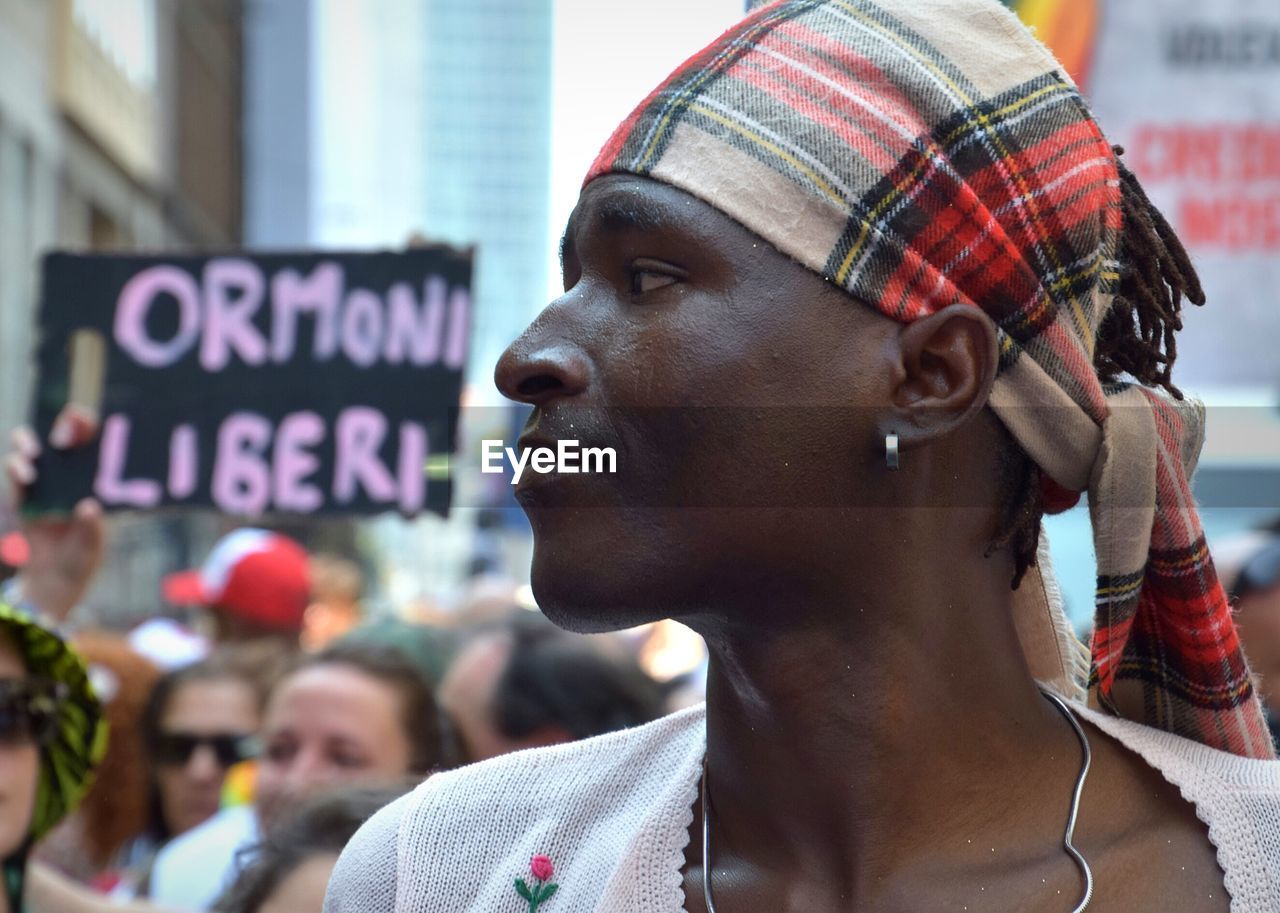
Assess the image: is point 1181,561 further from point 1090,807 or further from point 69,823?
point 69,823

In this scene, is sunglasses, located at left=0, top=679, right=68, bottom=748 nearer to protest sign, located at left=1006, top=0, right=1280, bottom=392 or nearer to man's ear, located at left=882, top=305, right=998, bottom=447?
man's ear, located at left=882, top=305, right=998, bottom=447

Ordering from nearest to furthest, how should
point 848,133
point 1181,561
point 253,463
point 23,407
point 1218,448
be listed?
point 848,133 → point 1181,561 → point 1218,448 → point 253,463 → point 23,407

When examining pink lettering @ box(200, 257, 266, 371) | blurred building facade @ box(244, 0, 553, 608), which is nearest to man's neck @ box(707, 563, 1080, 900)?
blurred building facade @ box(244, 0, 553, 608)

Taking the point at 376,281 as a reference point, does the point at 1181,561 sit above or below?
below

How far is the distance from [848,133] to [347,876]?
0.89 metres

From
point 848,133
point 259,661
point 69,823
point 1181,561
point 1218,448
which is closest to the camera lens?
point 848,133

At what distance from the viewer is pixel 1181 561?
1.61 meters

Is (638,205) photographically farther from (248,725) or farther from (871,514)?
(248,725)

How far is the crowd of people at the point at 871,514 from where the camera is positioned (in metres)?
1.44

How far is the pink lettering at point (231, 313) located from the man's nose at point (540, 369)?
2556mm

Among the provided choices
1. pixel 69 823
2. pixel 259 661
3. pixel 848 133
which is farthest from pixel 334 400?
pixel 848 133

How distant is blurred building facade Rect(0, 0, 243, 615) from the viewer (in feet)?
52.5

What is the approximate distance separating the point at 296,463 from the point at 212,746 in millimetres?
962

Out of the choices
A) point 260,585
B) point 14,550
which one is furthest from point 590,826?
point 260,585
